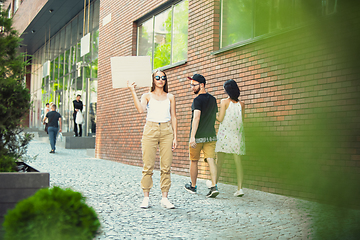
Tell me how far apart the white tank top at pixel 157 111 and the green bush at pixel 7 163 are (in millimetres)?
1697

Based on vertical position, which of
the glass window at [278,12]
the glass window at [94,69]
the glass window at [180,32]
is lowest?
the glass window at [278,12]

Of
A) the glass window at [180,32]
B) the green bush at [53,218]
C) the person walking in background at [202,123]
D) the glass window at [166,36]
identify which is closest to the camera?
the green bush at [53,218]

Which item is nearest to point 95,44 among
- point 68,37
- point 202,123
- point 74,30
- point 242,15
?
point 74,30

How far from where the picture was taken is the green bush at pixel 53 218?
166 cm

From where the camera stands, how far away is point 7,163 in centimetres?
416

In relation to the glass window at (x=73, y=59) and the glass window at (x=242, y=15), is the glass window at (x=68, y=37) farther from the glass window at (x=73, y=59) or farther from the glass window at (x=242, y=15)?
the glass window at (x=242, y=15)

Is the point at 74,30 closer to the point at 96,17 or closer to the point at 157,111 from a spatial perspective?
the point at 96,17

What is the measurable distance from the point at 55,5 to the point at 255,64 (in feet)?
73.5

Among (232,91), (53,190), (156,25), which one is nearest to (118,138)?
(156,25)

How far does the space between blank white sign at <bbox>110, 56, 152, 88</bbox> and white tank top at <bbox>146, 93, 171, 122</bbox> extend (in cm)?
129

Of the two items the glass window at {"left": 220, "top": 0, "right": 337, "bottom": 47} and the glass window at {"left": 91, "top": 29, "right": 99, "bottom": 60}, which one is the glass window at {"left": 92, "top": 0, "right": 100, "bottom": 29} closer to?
the glass window at {"left": 91, "top": 29, "right": 99, "bottom": 60}

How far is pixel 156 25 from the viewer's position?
1098 centimetres

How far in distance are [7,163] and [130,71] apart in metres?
1.72

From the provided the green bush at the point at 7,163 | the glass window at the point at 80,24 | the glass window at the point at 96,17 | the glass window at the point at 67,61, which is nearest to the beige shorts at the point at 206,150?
the green bush at the point at 7,163
